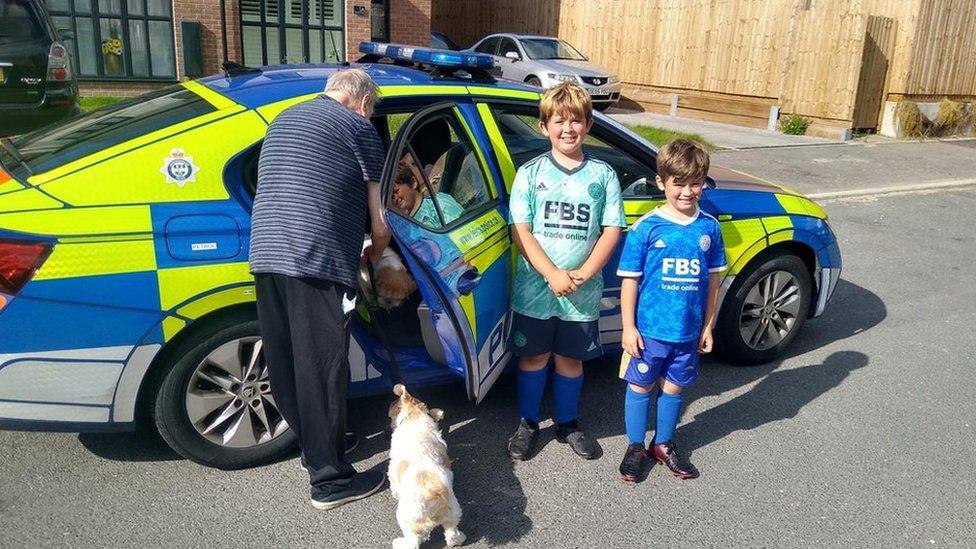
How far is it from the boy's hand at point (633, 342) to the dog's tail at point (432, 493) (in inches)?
40.8

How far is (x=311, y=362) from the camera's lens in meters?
3.11

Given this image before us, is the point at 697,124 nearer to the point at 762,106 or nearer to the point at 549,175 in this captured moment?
the point at 762,106

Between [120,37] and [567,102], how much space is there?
44.6 ft

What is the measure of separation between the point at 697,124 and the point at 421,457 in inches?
570

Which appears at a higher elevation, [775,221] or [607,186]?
[607,186]

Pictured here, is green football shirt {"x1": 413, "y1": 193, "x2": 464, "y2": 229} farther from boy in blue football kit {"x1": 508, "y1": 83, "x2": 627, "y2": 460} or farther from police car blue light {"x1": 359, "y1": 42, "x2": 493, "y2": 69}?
police car blue light {"x1": 359, "y1": 42, "x2": 493, "y2": 69}

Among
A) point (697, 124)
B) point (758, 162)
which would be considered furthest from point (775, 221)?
point (697, 124)

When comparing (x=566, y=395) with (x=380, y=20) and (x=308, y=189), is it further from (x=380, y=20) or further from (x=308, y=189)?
(x=380, y=20)

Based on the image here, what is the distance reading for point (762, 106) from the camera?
52.3 ft

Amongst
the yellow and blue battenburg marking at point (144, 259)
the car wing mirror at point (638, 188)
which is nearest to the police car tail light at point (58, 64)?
the yellow and blue battenburg marking at point (144, 259)

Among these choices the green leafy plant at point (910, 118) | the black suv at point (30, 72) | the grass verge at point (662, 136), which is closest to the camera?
the black suv at point (30, 72)

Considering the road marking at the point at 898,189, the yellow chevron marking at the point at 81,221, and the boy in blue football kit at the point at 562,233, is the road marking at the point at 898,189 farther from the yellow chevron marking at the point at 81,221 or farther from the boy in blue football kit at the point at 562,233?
the yellow chevron marking at the point at 81,221

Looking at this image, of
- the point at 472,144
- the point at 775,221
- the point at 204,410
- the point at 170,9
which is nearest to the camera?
the point at 204,410

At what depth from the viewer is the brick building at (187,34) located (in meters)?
14.4
